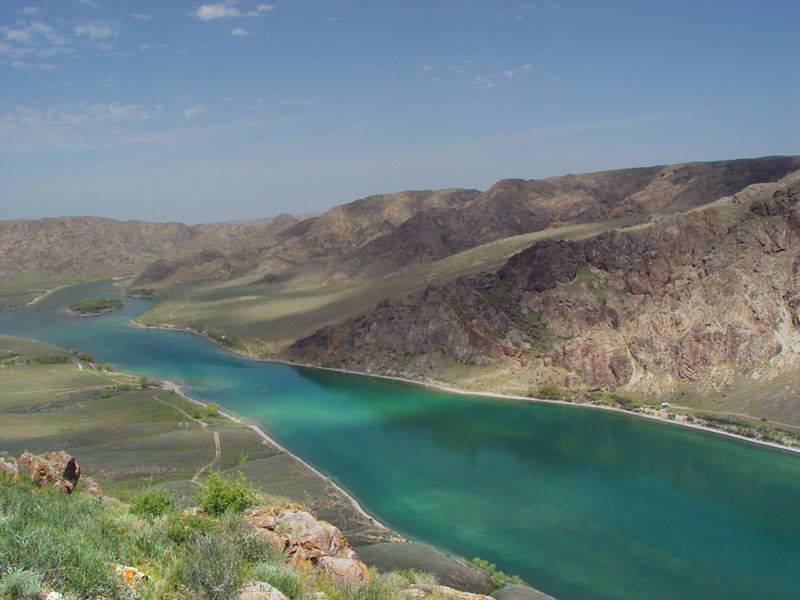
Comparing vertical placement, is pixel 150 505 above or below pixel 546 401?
above

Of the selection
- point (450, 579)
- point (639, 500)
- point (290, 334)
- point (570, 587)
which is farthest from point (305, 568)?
point (290, 334)

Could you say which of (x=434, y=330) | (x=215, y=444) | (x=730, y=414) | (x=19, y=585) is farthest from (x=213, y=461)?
(x=730, y=414)

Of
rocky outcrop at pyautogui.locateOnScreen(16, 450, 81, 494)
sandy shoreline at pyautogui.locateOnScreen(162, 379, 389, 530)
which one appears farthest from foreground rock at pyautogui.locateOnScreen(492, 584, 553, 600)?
rocky outcrop at pyautogui.locateOnScreen(16, 450, 81, 494)

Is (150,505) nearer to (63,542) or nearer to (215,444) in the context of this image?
(63,542)

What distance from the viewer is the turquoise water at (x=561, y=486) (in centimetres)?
5325

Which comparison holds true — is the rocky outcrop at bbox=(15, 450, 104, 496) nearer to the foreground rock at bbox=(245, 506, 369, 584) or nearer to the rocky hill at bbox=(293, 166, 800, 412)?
the foreground rock at bbox=(245, 506, 369, 584)

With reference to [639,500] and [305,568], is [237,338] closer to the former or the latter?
[639,500]

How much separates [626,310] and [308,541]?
110572 mm

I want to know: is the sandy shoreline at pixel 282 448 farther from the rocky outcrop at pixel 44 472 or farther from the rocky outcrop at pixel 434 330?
the rocky outcrop at pixel 434 330

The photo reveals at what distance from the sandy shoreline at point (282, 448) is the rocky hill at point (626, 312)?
36403 millimetres

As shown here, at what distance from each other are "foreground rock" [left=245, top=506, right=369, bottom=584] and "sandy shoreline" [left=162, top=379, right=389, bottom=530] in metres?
30.0

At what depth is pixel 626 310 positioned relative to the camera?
410ft

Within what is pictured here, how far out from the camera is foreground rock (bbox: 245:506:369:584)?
25.6 m

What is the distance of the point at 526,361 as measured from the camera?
123 metres
